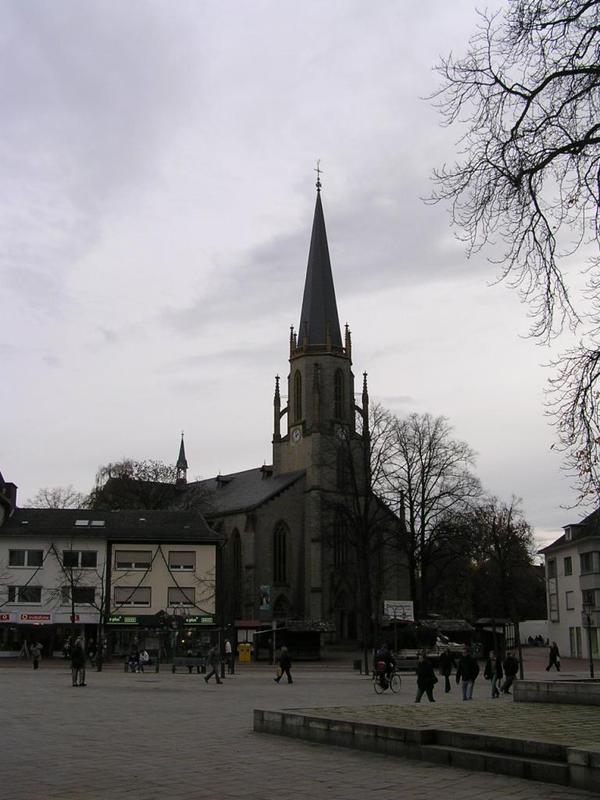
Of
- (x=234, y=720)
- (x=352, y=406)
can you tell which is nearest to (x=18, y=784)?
(x=234, y=720)

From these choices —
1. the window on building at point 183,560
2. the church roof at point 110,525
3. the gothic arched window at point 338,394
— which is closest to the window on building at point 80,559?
the church roof at point 110,525

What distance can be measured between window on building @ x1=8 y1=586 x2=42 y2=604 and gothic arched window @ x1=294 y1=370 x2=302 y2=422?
116ft

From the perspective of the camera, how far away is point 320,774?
11.4m

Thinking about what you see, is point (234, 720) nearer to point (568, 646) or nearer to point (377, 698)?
point (377, 698)

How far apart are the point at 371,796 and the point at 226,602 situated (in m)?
69.9

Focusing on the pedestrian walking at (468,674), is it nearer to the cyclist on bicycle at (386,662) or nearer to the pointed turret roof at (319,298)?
the cyclist on bicycle at (386,662)

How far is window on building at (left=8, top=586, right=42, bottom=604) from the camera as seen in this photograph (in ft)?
183

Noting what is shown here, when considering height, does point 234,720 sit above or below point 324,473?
below

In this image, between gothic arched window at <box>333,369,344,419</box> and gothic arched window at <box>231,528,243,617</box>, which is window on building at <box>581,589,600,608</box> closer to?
gothic arched window at <box>231,528,243,617</box>

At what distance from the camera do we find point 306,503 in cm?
8188

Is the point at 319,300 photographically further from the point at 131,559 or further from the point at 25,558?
the point at 25,558

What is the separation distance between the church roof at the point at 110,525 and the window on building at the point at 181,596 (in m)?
2.99

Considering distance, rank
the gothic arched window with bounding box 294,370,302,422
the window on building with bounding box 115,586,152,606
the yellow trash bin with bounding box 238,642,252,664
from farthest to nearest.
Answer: the gothic arched window with bounding box 294,370,302,422, the window on building with bounding box 115,586,152,606, the yellow trash bin with bounding box 238,642,252,664

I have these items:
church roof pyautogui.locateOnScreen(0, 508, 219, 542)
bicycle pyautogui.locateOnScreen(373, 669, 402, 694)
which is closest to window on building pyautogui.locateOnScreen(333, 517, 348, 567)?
church roof pyautogui.locateOnScreen(0, 508, 219, 542)
